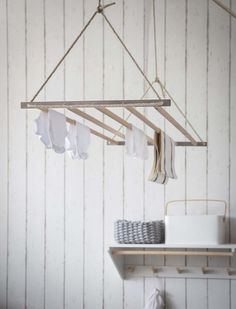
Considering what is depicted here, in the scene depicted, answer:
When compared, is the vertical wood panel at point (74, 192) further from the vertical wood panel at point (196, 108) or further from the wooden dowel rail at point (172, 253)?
the vertical wood panel at point (196, 108)

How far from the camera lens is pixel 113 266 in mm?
3777

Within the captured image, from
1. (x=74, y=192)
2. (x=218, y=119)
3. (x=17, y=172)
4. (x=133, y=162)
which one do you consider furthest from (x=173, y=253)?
(x=17, y=172)

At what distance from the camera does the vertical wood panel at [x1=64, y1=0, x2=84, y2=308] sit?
3859mm

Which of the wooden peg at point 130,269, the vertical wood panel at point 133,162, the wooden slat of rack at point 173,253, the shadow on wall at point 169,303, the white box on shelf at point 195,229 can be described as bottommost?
the shadow on wall at point 169,303

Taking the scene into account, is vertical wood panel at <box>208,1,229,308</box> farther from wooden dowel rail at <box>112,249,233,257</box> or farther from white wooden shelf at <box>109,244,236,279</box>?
wooden dowel rail at <box>112,249,233,257</box>

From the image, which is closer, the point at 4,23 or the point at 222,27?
the point at 222,27

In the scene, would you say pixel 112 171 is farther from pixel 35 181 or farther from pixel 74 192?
pixel 35 181

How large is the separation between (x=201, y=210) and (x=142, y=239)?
478mm

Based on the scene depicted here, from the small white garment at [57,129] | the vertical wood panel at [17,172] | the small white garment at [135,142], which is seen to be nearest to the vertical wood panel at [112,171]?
the vertical wood panel at [17,172]

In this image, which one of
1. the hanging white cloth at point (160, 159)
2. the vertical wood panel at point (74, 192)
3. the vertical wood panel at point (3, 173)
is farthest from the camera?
the vertical wood panel at point (3, 173)

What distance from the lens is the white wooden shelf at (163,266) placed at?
11.6 feet

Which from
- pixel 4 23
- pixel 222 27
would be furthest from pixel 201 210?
pixel 4 23

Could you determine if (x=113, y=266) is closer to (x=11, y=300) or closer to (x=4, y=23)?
(x=11, y=300)

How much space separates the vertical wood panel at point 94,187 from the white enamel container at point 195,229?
555mm
